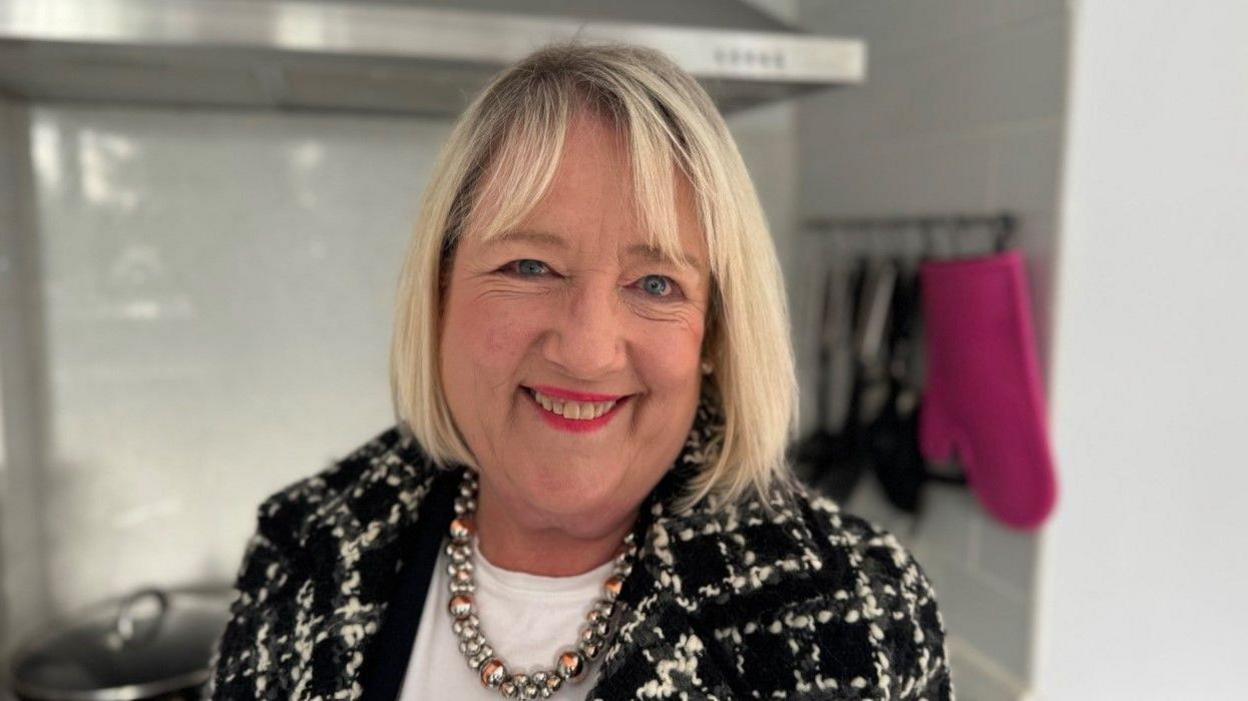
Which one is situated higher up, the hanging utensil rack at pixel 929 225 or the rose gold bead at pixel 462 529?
the hanging utensil rack at pixel 929 225

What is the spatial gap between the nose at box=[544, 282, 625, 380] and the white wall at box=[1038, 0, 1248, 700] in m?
0.71

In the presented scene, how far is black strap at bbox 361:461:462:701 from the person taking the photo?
2.25 feet

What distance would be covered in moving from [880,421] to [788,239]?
1.46ft

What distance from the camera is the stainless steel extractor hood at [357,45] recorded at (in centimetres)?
86

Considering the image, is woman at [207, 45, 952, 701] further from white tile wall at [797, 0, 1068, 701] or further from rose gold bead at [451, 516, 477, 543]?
white tile wall at [797, 0, 1068, 701]

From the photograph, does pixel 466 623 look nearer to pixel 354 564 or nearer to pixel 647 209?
pixel 354 564

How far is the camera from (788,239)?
1648 millimetres

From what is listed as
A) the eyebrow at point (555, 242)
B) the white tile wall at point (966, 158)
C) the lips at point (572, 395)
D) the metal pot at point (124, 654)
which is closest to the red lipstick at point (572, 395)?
the lips at point (572, 395)

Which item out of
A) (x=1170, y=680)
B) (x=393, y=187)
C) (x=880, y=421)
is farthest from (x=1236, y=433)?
(x=393, y=187)

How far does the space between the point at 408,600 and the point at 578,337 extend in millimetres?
286

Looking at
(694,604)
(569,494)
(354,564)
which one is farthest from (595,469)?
(354,564)

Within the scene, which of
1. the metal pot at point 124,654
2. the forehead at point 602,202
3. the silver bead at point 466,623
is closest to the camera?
the forehead at point 602,202

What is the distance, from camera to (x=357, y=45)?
2.98ft

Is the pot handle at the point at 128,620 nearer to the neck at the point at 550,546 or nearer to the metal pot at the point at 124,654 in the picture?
the metal pot at the point at 124,654
